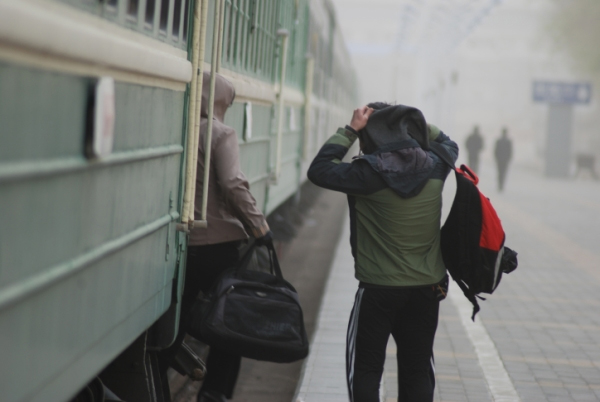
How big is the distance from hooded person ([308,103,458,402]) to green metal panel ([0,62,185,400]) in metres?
0.84

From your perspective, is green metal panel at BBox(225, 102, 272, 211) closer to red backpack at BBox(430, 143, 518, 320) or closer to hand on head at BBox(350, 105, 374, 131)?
hand on head at BBox(350, 105, 374, 131)

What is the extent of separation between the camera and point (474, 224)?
3.92 m

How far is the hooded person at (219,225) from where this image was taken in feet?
14.4

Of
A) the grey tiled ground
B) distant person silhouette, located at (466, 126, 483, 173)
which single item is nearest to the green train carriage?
the grey tiled ground

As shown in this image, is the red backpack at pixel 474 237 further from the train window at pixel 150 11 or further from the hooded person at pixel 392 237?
the train window at pixel 150 11

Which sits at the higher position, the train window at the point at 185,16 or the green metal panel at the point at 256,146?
the train window at the point at 185,16

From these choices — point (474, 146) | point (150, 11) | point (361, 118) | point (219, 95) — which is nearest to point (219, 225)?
point (219, 95)

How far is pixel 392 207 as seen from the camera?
3.87m

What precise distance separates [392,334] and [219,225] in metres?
0.98

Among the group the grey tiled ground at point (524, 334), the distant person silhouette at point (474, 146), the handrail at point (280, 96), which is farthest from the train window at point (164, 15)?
the distant person silhouette at point (474, 146)

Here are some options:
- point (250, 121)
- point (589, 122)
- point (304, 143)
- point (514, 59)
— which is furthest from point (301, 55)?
point (514, 59)

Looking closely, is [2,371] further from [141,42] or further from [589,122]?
[589,122]

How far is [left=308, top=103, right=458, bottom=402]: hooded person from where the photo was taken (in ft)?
12.6

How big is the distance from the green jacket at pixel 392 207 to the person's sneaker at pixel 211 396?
1093 millimetres
